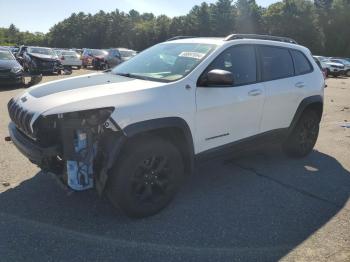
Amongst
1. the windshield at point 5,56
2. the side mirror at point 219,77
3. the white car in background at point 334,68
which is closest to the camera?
the side mirror at point 219,77

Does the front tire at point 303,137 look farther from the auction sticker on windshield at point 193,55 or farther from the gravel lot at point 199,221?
the auction sticker on windshield at point 193,55

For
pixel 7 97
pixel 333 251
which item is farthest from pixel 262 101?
pixel 7 97

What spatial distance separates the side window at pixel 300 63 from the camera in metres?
5.79

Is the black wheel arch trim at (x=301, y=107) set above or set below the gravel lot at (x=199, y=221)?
above

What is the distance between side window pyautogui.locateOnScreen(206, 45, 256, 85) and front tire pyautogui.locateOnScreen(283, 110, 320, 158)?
60.5 inches

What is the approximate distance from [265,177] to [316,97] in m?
1.65

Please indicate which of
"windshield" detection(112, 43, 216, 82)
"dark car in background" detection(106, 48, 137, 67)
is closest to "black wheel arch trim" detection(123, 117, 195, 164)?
"windshield" detection(112, 43, 216, 82)

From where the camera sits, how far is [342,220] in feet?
13.7

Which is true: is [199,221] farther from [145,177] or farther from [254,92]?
[254,92]

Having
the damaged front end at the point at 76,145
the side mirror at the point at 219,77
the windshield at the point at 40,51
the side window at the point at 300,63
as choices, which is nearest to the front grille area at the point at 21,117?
the damaged front end at the point at 76,145

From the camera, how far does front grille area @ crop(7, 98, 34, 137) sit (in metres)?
3.59

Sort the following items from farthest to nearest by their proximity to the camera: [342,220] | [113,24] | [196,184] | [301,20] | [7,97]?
1. [113,24]
2. [301,20]
3. [7,97]
4. [196,184]
5. [342,220]

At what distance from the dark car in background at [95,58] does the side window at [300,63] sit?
20.7 meters

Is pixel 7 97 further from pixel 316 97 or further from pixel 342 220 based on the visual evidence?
pixel 342 220
